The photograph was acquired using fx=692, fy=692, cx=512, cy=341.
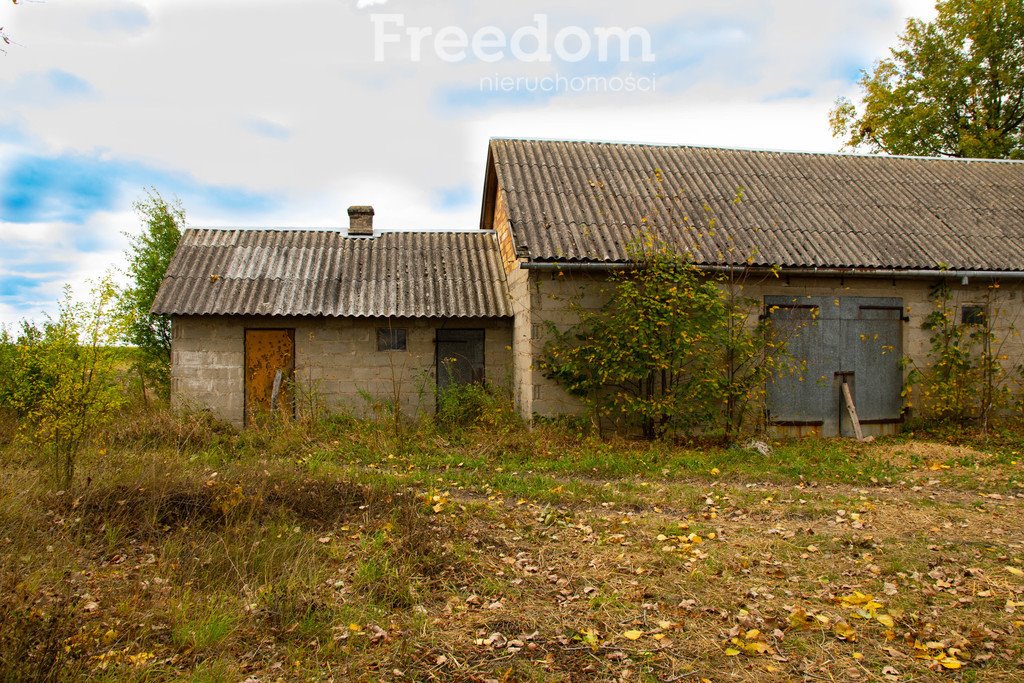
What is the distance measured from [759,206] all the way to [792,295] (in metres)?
2.23

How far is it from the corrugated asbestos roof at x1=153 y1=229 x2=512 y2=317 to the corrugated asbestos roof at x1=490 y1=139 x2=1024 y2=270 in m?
2.04

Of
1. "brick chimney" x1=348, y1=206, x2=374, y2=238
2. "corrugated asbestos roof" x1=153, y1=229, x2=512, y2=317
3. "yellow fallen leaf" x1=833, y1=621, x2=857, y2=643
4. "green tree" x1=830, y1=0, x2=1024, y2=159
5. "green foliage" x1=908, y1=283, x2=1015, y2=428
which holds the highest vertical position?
"green tree" x1=830, y1=0, x2=1024, y2=159

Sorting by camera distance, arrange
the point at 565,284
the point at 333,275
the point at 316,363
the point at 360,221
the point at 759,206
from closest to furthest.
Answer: the point at 565,284, the point at 316,363, the point at 759,206, the point at 333,275, the point at 360,221

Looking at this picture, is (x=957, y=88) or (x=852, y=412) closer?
(x=852, y=412)

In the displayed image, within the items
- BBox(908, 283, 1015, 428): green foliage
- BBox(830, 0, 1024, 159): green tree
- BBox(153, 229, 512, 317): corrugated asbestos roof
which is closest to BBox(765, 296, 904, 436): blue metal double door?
BBox(908, 283, 1015, 428): green foliage

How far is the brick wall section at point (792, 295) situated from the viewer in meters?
10.8

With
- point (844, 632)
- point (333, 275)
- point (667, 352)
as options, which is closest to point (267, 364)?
point (333, 275)

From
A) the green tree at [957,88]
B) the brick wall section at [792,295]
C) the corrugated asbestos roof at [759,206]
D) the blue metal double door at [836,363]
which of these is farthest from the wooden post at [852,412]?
the green tree at [957,88]

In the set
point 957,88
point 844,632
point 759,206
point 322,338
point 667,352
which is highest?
point 957,88

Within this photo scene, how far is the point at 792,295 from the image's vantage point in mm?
11648

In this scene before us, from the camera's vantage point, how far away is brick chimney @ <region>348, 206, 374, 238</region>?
1491 cm

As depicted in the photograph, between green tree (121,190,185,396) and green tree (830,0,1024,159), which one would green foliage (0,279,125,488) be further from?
green tree (830,0,1024,159)

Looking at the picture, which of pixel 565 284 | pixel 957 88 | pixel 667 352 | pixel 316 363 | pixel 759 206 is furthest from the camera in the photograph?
pixel 957 88

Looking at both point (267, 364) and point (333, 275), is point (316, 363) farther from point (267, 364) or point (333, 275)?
point (333, 275)
